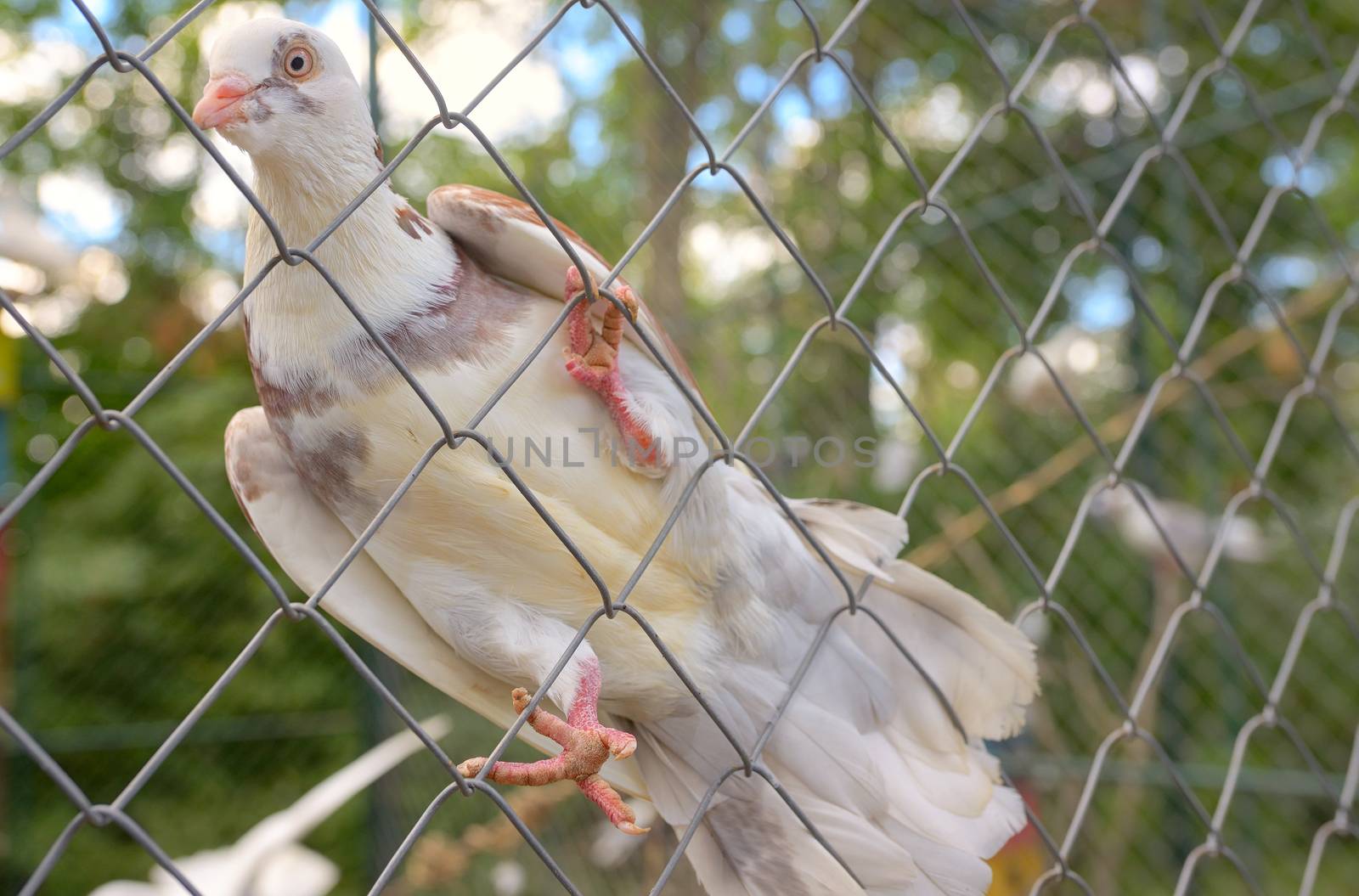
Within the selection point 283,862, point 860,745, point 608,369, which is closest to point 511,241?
point 608,369

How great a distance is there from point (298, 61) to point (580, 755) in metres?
0.63

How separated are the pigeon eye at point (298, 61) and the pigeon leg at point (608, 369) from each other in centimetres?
27

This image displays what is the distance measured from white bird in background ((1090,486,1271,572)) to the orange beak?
93.1 inches

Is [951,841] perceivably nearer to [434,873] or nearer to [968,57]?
[434,873]

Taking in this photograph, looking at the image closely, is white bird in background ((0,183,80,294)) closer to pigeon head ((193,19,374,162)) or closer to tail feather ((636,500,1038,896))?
pigeon head ((193,19,374,162))

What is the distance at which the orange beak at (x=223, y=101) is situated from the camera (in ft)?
2.57

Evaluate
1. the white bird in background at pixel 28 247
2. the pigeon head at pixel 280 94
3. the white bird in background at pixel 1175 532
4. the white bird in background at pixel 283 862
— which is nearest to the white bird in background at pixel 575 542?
the pigeon head at pixel 280 94

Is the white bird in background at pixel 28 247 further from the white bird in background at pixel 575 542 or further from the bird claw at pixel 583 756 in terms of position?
the bird claw at pixel 583 756

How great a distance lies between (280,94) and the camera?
0.83m

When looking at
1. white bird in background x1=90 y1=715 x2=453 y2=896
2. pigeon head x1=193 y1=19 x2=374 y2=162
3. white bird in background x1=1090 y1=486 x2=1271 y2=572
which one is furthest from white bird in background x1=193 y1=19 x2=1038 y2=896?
white bird in background x1=1090 y1=486 x2=1271 y2=572

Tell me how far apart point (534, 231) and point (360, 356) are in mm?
194

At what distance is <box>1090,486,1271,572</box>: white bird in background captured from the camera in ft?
8.94

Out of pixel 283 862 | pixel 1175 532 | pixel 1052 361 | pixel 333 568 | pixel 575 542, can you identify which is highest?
pixel 1052 361

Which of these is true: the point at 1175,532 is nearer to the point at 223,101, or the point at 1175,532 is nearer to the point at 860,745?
the point at 860,745
